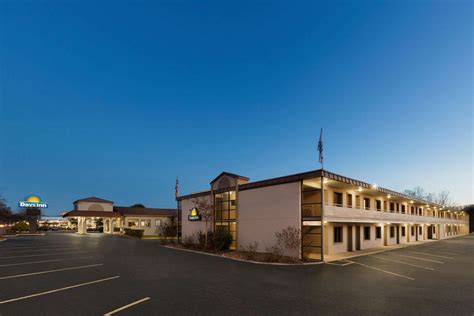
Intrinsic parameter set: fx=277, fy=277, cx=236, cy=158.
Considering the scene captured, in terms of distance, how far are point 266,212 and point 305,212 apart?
4402 mm

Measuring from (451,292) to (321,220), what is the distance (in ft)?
28.1

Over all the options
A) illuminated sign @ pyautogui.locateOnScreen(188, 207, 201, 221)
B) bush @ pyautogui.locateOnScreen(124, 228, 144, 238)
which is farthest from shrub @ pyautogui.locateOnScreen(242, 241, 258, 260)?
bush @ pyautogui.locateOnScreen(124, 228, 144, 238)

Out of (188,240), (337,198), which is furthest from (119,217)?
(337,198)

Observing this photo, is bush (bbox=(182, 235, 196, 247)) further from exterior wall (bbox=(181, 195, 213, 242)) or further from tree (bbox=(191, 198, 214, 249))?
tree (bbox=(191, 198, 214, 249))

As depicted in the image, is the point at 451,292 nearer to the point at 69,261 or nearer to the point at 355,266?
the point at 355,266

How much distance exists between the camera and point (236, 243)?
25359 millimetres

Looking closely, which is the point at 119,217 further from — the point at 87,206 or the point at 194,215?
the point at 194,215

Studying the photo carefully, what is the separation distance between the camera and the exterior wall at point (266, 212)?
805 inches

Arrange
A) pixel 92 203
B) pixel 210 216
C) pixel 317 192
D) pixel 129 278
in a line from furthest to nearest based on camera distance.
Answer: pixel 92 203
pixel 210 216
pixel 317 192
pixel 129 278

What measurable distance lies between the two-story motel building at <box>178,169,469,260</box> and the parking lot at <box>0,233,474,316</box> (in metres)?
4.66

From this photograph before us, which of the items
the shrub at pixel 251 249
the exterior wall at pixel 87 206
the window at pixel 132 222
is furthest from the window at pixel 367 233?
the exterior wall at pixel 87 206

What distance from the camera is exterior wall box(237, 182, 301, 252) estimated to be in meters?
20.5

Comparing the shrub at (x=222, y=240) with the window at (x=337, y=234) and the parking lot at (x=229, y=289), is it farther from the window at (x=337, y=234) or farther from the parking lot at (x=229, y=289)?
the window at (x=337, y=234)

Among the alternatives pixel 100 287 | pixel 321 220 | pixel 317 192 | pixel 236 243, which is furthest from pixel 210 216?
pixel 100 287
